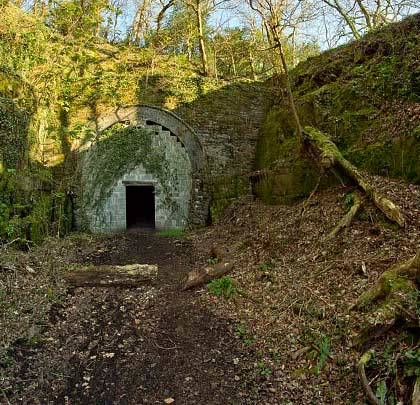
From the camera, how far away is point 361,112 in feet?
26.5

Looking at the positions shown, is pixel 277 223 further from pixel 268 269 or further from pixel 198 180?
pixel 198 180

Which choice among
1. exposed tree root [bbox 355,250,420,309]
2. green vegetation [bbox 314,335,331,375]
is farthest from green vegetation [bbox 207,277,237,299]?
exposed tree root [bbox 355,250,420,309]

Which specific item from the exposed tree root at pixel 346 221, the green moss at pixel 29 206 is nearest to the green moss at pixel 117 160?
the green moss at pixel 29 206

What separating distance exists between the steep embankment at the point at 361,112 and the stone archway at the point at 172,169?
7.24ft

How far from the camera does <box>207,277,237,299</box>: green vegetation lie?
5379 mm

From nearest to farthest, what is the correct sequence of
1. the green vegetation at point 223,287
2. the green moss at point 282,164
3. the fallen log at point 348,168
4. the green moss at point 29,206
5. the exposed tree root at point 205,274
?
1. the fallen log at point 348,168
2. the green vegetation at point 223,287
3. the exposed tree root at point 205,274
4. the green moss at point 29,206
5. the green moss at point 282,164

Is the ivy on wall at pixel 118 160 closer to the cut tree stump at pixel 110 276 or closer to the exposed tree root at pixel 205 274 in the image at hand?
the cut tree stump at pixel 110 276

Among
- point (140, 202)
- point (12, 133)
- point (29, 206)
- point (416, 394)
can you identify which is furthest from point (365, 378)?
point (140, 202)

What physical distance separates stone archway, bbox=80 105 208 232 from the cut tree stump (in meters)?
5.10

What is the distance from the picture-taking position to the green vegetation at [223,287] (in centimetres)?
538

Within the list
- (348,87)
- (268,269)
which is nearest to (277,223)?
(268,269)

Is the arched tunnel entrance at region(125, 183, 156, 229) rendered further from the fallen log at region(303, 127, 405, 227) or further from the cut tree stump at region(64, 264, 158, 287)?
the fallen log at region(303, 127, 405, 227)

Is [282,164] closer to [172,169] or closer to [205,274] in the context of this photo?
[172,169]

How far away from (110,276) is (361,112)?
663cm
